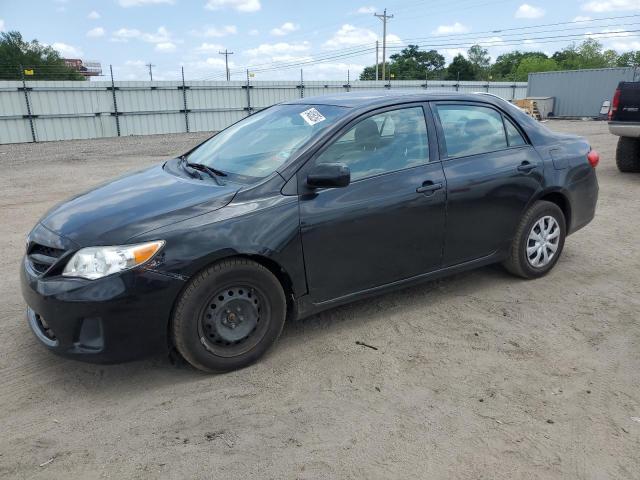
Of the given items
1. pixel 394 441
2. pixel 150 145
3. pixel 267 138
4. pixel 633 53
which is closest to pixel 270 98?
pixel 150 145

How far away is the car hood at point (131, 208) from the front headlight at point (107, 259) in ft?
0.16

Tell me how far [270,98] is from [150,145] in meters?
8.68

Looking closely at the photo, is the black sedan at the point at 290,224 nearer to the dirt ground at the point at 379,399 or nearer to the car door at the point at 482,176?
the car door at the point at 482,176

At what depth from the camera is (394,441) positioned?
2586 millimetres

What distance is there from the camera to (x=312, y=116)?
3.74 metres

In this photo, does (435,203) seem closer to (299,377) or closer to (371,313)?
(371,313)

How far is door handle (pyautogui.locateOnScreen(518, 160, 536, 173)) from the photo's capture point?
4.23m

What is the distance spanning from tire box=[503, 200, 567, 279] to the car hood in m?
2.49

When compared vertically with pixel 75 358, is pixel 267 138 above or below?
above

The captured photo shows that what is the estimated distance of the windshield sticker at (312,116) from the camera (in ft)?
11.9

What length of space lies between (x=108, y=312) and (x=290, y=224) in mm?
1126

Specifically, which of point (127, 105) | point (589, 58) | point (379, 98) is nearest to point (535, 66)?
point (589, 58)

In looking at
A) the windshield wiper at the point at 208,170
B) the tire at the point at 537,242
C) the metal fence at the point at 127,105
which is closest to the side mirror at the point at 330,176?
the windshield wiper at the point at 208,170

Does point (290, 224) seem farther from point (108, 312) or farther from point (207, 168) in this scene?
point (108, 312)
